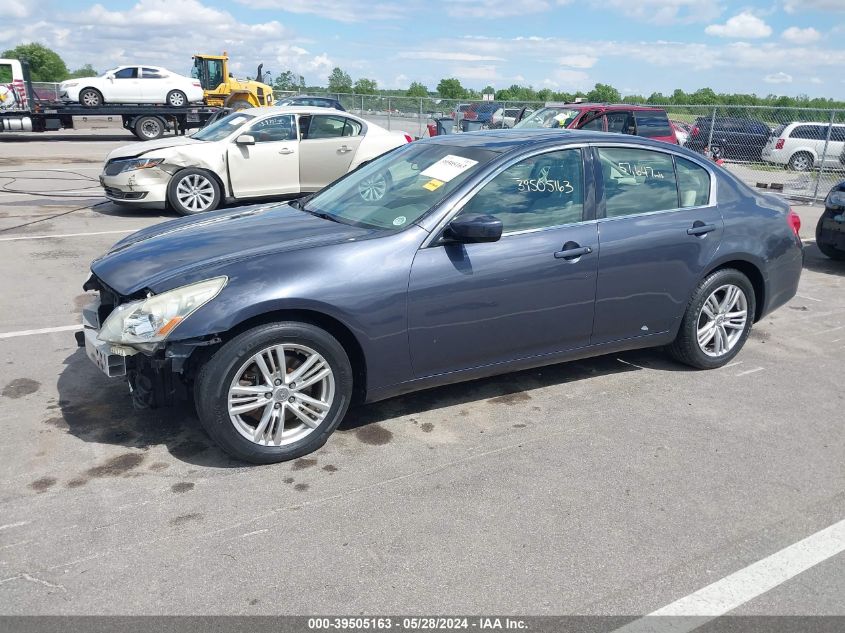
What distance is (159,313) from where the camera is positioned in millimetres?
3678

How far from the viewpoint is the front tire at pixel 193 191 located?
1080 centimetres

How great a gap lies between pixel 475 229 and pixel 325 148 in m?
8.30

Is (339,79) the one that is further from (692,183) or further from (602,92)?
(692,183)

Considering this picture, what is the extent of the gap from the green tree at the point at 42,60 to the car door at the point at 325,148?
275ft

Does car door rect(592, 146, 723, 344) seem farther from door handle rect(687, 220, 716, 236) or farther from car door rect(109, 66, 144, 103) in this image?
car door rect(109, 66, 144, 103)

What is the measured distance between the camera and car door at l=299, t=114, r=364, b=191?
11.7 metres

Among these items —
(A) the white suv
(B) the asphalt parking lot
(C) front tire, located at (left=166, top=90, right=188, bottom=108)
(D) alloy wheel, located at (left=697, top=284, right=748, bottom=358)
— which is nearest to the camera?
(B) the asphalt parking lot

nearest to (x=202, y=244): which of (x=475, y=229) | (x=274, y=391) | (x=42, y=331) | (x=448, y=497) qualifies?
(x=274, y=391)

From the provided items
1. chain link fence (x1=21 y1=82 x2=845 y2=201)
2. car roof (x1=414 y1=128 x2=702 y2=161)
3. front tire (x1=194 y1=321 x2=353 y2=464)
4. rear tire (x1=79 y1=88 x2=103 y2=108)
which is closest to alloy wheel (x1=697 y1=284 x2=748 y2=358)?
car roof (x1=414 y1=128 x2=702 y2=161)

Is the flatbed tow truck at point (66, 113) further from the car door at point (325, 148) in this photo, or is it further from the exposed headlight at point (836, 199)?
the exposed headlight at point (836, 199)

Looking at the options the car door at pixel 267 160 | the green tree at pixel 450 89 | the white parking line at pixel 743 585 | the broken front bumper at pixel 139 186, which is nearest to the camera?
the white parking line at pixel 743 585

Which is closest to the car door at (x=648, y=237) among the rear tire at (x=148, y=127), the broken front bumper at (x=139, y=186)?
the broken front bumper at (x=139, y=186)

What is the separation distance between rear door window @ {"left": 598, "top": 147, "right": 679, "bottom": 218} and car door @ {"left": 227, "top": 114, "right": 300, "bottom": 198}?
7.51m

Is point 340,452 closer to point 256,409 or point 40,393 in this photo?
point 256,409
